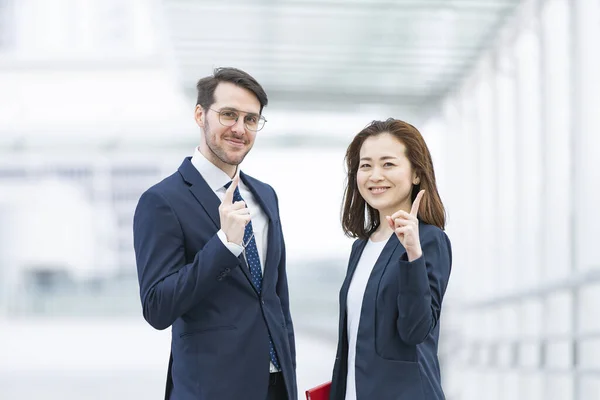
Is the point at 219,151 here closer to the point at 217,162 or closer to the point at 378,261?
the point at 217,162

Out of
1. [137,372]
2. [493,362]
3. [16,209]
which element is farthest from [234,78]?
[16,209]

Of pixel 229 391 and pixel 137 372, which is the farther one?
pixel 137 372

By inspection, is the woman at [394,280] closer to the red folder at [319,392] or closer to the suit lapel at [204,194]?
the red folder at [319,392]

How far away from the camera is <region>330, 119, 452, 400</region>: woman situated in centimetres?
216

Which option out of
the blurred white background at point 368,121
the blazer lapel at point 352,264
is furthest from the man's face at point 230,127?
the blurred white background at point 368,121

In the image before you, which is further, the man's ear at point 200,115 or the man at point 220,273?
the man's ear at point 200,115

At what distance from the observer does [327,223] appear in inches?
566

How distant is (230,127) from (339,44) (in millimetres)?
6965

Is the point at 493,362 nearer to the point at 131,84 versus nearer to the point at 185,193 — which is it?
the point at 185,193

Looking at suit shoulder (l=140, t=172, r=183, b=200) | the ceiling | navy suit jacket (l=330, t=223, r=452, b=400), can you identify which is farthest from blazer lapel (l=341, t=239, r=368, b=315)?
the ceiling

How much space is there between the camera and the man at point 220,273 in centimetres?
235

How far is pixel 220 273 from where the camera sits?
227 cm

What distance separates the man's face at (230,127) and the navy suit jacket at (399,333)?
0.47 meters

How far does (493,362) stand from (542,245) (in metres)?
1.24
